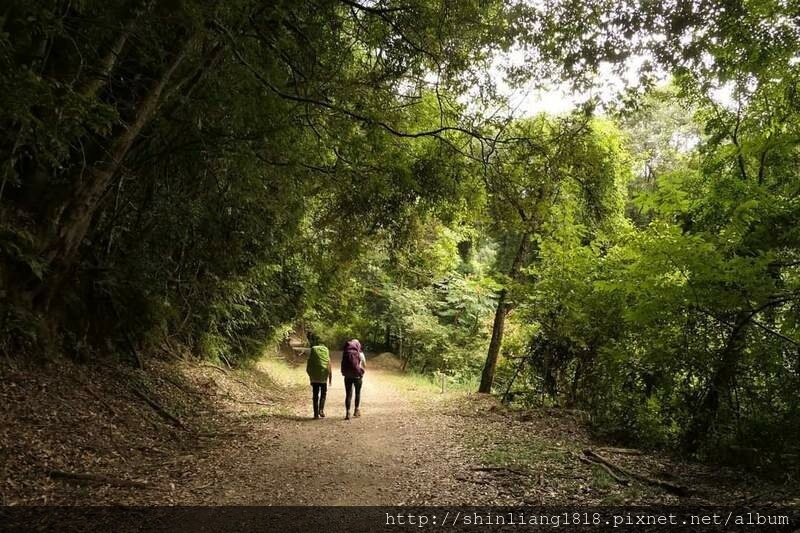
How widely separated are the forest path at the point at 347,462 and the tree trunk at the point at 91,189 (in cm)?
398

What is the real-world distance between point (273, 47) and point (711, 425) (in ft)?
26.9

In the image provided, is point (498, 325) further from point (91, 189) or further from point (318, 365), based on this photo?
point (91, 189)

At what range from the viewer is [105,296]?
9.55m

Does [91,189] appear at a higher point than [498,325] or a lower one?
higher

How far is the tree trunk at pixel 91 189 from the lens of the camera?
23.3ft

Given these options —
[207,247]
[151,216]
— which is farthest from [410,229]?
[151,216]

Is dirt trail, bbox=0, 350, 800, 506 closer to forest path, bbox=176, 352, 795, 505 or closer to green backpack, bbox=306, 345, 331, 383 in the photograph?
forest path, bbox=176, 352, 795, 505

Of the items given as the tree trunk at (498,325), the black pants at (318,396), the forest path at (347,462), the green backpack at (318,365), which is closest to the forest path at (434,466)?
the forest path at (347,462)

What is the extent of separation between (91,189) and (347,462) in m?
5.34

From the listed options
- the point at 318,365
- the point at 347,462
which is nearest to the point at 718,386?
the point at 347,462

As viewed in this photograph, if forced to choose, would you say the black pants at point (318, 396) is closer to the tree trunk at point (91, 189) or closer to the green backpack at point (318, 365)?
the green backpack at point (318, 365)

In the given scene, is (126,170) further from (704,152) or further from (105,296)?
(704,152)

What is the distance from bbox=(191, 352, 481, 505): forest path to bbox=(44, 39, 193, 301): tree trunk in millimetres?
3978

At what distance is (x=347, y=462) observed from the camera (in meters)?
7.11
